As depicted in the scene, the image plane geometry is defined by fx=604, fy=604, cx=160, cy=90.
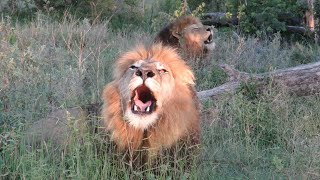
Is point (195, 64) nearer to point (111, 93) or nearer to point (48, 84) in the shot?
point (48, 84)

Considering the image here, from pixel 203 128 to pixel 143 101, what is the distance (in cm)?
158

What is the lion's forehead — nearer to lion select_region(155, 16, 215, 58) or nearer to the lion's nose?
the lion's nose

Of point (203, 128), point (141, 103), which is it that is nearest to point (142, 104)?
point (141, 103)

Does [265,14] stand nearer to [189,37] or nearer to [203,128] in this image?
[189,37]

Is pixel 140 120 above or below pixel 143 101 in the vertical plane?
below

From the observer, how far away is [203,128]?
5.26 m

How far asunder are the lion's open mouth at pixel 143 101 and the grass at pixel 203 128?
0.41 m

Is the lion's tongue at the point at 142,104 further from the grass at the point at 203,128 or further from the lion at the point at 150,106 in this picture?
the grass at the point at 203,128

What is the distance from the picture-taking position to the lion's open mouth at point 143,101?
146 inches

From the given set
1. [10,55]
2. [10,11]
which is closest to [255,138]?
[10,55]

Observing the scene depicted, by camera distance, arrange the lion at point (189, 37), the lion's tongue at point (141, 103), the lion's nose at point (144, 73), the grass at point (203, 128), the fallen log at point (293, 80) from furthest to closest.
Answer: the lion at point (189, 37)
the fallen log at point (293, 80)
the grass at point (203, 128)
the lion's tongue at point (141, 103)
the lion's nose at point (144, 73)

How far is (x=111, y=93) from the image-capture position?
399cm

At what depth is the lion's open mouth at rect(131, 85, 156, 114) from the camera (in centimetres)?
372

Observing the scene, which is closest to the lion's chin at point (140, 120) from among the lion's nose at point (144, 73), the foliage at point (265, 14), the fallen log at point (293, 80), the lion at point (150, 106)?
the lion at point (150, 106)
